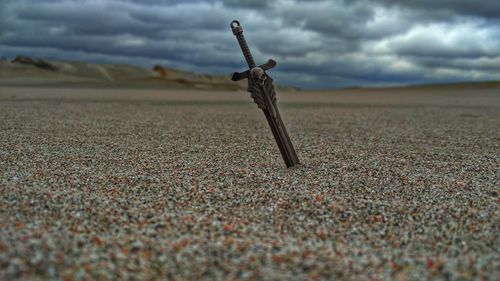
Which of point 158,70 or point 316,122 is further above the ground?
point 158,70

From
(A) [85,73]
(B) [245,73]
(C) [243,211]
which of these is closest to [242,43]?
(B) [245,73]

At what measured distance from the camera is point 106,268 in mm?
3943

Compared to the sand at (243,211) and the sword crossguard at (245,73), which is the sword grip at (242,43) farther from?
the sand at (243,211)

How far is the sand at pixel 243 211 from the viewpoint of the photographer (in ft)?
13.5

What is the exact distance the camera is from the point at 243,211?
574 centimetres

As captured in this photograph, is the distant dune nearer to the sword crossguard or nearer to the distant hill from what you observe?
the distant hill

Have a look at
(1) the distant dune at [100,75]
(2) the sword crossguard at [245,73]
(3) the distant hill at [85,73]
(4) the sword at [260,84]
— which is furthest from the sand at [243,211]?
(3) the distant hill at [85,73]

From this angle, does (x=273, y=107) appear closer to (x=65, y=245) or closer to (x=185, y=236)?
(x=185, y=236)

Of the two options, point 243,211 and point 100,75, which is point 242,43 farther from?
point 100,75

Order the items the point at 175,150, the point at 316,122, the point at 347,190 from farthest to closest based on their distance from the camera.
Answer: the point at 316,122, the point at 175,150, the point at 347,190

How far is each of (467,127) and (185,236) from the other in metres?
13.9

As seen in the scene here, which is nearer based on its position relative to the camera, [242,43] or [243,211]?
[243,211]

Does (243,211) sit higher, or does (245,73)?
(245,73)

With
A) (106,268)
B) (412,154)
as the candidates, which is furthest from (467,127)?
(106,268)
